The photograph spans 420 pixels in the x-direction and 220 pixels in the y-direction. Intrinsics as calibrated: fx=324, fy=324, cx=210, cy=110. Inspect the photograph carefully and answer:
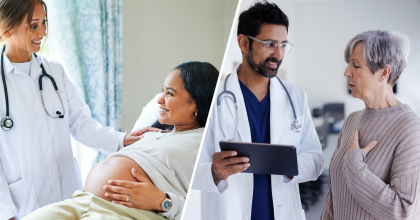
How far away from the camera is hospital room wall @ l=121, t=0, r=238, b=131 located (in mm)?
1114

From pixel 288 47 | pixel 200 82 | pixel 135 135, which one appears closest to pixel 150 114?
pixel 135 135

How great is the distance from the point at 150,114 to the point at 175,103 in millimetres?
158

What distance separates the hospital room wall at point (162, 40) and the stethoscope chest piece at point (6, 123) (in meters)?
0.38

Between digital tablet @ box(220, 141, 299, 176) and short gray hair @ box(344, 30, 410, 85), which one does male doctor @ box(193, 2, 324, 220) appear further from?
short gray hair @ box(344, 30, 410, 85)

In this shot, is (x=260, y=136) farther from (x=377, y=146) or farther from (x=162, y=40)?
(x=162, y=40)

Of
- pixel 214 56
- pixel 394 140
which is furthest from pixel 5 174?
pixel 394 140

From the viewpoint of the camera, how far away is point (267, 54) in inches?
48.2

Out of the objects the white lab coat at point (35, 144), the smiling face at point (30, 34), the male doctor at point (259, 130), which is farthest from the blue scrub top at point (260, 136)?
the smiling face at point (30, 34)

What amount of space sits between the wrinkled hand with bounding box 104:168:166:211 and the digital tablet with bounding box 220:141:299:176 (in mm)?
260

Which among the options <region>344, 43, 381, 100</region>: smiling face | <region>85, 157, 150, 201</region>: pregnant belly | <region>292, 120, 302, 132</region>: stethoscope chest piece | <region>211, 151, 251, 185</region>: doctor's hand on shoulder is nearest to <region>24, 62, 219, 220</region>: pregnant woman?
<region>85, 157, 150, 201</region>: pregnant belly

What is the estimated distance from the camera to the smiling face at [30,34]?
0.88 meters

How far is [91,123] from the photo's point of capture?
1.11m

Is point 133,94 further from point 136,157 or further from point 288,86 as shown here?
point 288,86

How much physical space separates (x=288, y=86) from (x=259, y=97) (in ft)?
0.42
